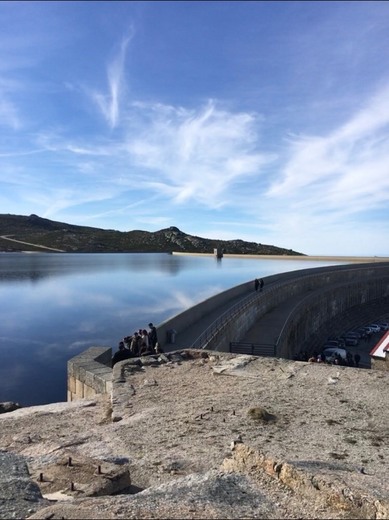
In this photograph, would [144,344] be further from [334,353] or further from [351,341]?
[351,341]

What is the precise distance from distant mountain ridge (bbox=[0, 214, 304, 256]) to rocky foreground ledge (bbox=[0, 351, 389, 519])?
135913mm

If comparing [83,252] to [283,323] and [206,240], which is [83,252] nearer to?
[206,240]

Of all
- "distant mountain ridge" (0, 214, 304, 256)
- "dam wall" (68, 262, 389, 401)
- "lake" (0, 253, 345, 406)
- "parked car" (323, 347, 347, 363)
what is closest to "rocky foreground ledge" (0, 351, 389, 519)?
"dam wall" (68, 262, 389, 401)

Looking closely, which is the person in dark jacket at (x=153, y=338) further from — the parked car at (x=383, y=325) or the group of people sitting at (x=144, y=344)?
the parked car at (x=383, y=325)

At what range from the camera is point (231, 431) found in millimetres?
6707

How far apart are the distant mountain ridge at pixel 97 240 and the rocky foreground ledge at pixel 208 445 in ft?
446

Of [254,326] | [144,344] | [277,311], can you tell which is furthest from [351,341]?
[144,344]

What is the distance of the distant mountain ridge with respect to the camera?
147625 millimetres

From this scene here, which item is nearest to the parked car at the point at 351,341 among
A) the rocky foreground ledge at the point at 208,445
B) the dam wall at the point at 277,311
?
the dam wall at the point at 277,311

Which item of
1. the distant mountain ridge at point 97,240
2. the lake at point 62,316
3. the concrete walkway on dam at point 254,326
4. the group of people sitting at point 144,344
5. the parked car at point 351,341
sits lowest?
the parked car at point 351,341

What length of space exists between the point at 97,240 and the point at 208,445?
165m

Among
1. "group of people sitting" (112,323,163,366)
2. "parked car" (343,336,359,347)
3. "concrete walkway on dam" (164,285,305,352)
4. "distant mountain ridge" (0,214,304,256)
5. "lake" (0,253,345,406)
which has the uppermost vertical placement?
"distant mountain ridge" (0,214,304,256)

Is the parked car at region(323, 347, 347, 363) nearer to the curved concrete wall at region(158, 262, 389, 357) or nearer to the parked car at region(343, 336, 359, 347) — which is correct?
the curved concrete wall at region(158, 262, 389, 357)

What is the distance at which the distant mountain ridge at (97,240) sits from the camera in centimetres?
14762
